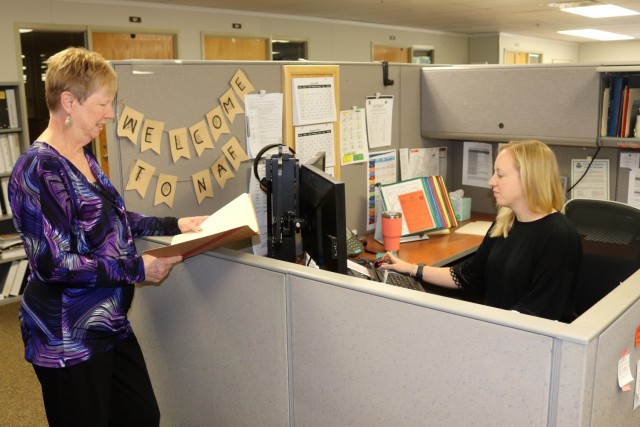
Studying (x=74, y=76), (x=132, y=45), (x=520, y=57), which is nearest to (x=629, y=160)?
(x=74, y=76)

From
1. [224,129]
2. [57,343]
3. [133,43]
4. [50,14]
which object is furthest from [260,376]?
[133,43]

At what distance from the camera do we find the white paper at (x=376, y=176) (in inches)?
111

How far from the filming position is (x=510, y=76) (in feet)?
9.07

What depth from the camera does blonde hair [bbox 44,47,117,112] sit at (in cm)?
146

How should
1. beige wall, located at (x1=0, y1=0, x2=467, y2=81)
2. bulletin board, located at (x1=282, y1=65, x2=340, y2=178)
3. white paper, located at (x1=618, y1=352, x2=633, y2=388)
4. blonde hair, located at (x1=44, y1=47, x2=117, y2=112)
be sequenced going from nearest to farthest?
white paper, located at (x1=618, y1=352, x2=633, y2=388)
blonde hair, located at (x1=44, y1=47, x2=117, y2=112)
bulletin board, located at (x1=282, y1=65, x2=340, y2=178)
beige wall, located at (x1=0, y1=0, x2=467, y2=81)

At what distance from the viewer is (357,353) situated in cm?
138

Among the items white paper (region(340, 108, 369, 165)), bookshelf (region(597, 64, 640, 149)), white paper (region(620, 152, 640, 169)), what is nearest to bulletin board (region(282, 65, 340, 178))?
white paper (region(340, 108, 369, 165))

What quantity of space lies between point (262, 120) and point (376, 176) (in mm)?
791

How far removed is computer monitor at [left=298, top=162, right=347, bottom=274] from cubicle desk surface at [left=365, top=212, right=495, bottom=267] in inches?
28.0

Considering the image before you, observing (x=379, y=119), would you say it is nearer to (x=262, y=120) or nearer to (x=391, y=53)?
(x=262, y=120)

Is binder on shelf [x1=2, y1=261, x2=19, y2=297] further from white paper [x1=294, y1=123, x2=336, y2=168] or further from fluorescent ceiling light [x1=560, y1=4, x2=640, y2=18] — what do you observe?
fluorescent ceiling light [x1=560, y1=4, x2=640, y2=18]

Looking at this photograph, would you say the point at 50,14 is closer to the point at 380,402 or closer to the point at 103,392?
the point at 103,392

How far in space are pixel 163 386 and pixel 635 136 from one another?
80.2 inches

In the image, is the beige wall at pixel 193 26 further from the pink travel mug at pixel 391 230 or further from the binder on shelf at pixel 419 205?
the pink travel mug at pixel 391 230
